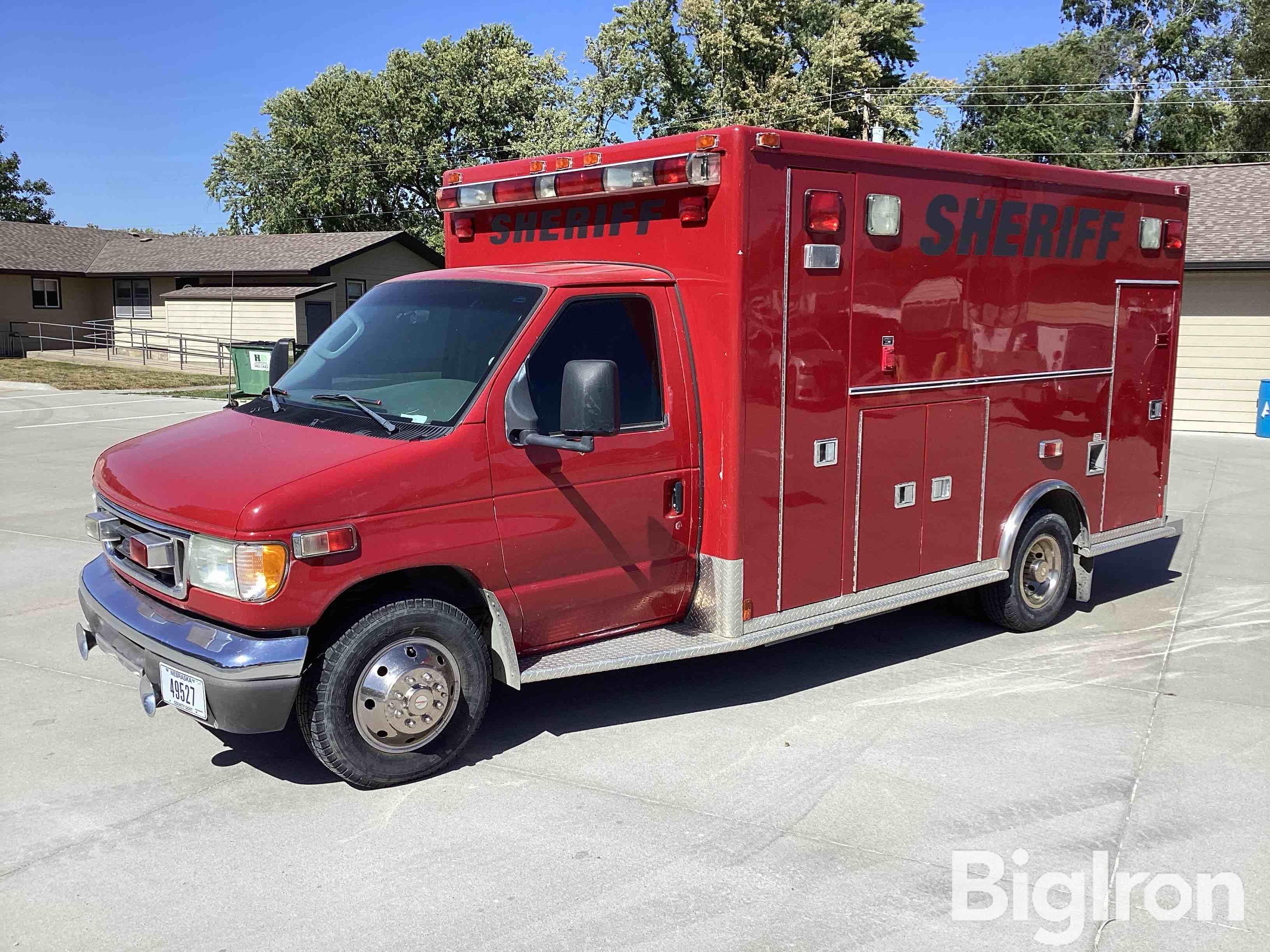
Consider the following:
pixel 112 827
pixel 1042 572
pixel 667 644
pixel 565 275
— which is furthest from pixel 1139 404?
pixel 112 827

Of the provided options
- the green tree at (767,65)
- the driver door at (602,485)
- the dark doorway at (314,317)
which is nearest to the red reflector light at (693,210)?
the driver door at (602,485)

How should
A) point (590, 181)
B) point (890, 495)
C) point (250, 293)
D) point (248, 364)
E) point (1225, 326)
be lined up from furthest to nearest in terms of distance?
point (250, 293), point (248, 364), point (1225, 326), point (890, 495), point (590, 181)

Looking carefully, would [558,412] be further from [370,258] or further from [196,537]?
[370,258]

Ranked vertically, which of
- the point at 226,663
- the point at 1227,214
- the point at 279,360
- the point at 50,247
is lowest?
the point at 226,663

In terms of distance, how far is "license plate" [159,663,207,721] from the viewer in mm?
4355

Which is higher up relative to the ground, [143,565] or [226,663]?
[143,565]

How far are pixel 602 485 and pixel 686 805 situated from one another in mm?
1450

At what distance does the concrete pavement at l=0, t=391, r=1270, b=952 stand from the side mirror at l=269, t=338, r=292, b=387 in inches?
73.3

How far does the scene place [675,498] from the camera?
5.40 meters

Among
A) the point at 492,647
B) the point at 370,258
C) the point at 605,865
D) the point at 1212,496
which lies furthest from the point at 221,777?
the point at 370,258

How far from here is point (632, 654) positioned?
17.1 ft

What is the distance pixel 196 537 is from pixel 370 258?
3485cm

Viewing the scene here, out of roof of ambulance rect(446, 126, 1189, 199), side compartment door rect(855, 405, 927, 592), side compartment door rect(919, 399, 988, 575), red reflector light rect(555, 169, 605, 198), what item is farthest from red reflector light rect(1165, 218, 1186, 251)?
red reflector light rect(555, 169, 605, 198)

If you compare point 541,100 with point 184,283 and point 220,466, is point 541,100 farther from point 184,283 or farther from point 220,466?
point 220,466
